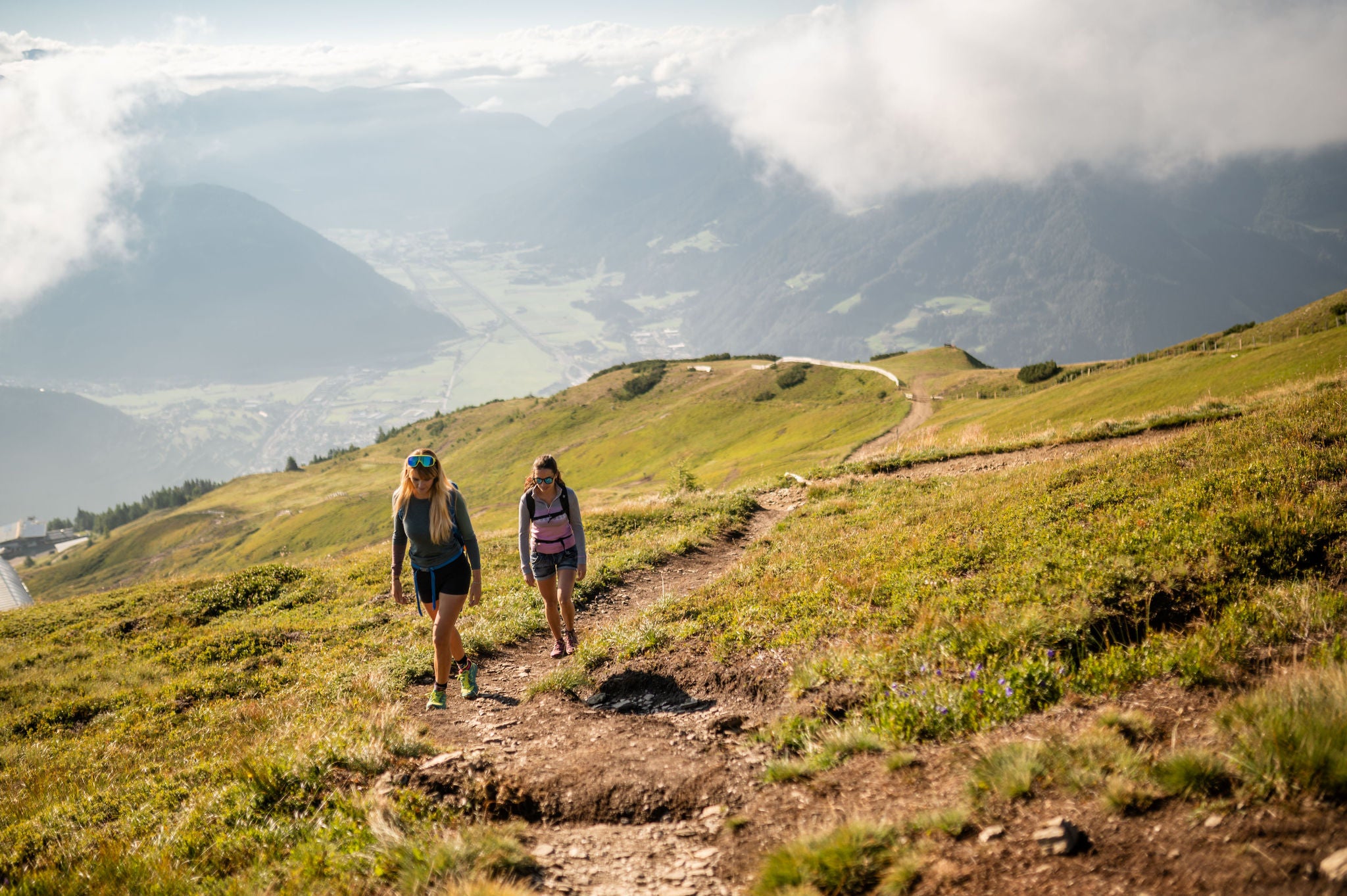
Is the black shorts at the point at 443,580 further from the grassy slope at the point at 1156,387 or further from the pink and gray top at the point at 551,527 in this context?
the grassy slope at the point at 1156,387

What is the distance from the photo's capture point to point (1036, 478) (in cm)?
1509

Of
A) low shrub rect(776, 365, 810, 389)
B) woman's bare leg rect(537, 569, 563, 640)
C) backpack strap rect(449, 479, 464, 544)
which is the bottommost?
woman's bare leg rect(537, 569, 563, 640)

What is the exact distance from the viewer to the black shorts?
961 cm

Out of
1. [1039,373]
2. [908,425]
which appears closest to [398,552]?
[908,425]

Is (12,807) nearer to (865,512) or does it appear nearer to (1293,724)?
(1293,724)

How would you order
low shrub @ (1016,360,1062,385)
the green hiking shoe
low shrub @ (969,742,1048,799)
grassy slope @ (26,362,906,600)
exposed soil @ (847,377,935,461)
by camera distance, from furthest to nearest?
grassy slope @ (26,362,906,600), low shrub @ (1016,360,1062,385), exposed soil @ (847,377,935,461), the green hiking shoe, low shrub @ (969,742,1048,799)

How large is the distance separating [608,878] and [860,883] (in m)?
1.99

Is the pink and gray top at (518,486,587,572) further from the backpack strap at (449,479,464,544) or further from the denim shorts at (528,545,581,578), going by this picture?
the backpack strap at (449,479,464,544)

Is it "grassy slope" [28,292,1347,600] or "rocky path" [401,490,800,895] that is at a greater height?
"grassy slope" [28,292,1347,600]

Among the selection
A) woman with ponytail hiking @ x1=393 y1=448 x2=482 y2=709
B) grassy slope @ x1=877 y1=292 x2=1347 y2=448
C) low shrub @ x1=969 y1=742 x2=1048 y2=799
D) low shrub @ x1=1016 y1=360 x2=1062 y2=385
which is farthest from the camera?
low shrub @ x1=1016 y1=360 x2=1062 y2=385

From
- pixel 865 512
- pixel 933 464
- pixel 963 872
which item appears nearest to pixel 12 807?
pixel 963 872

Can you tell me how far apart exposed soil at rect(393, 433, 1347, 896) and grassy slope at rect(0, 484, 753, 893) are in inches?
36.8

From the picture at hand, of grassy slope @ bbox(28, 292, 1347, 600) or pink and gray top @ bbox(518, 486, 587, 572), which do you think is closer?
pink and gray top @ bbox(518, 486, 587, 572)

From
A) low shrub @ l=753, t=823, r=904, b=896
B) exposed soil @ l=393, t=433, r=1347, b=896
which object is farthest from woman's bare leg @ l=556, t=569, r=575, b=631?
low shrub @ l=753, t=823, r=904, b=896
